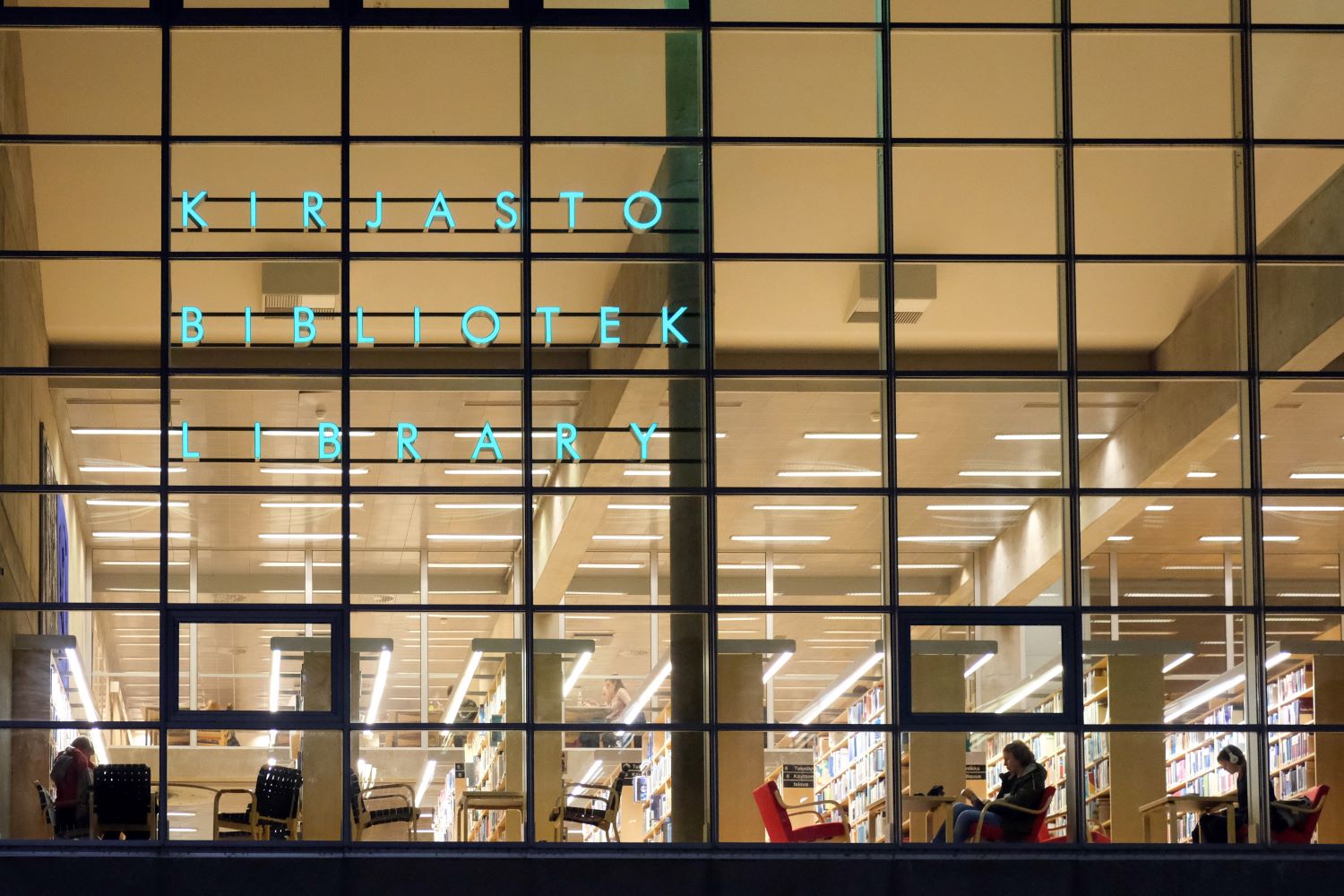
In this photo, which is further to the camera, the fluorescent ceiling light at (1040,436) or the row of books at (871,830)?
the fluorescent ceiling light at (1040,436)

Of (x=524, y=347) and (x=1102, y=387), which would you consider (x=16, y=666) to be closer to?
(x=524, y=347)

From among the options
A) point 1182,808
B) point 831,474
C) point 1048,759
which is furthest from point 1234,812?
point 831,474

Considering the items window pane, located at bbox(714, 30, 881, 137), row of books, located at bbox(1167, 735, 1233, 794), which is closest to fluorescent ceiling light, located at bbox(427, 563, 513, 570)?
window pane, located at bbox(714, 30, 881, 137)

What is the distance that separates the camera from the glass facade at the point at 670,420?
9.98 meters

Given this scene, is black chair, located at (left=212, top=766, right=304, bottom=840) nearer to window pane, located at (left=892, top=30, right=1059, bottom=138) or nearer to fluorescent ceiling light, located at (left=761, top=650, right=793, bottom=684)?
fluorescent ceiling light, located at (left=761, top=650, right=793, bottom=684)

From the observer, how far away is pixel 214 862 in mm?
9430

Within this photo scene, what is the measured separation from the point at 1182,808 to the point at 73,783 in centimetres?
585

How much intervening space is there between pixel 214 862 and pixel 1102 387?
17.2ft

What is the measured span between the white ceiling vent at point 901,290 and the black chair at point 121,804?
14.8 ft

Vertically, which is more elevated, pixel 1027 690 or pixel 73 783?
pixel 1027 690

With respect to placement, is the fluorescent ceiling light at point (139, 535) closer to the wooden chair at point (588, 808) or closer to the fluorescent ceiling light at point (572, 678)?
the fluorescent ceiling light at point (572, 678)

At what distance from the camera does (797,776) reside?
33.9 feet

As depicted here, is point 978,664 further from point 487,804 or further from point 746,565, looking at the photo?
point 487,804

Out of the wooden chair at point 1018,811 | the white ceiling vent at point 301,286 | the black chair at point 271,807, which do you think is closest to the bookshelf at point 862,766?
the wooden chair at point 1018,811
